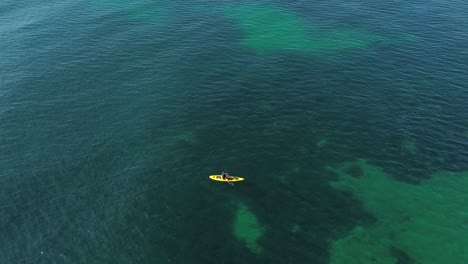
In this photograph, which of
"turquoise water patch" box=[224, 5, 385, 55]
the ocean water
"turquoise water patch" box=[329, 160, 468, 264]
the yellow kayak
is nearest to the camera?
"turquoise water patch" box=[329, 160, 468, 264]

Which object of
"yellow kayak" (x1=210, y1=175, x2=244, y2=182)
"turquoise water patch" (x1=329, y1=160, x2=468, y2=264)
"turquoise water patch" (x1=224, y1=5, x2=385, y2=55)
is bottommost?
"turquoise water patch" (x1=329, y1=160, x2=468, y2=264)

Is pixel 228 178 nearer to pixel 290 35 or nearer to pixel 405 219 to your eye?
pixel 405 219

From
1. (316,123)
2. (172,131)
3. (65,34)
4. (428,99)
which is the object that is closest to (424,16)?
(428,99)

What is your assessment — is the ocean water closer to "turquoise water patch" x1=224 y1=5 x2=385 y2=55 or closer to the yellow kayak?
"turquoise water patch" x1=224 y1=5 x2=385 y2=55

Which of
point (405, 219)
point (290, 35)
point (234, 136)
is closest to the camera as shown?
point (405, 219)

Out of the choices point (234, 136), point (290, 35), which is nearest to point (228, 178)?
point (234, 136)

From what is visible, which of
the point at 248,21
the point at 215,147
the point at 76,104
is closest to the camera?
the point at 215,147

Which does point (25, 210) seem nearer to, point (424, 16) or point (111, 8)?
point (111, 8)

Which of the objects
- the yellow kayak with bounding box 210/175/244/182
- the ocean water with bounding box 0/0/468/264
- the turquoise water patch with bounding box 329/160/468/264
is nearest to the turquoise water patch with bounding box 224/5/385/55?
the ocean water with bounding box 0/0/468/264
